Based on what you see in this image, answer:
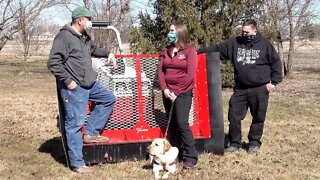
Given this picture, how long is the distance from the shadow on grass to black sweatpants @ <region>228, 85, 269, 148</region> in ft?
8.18

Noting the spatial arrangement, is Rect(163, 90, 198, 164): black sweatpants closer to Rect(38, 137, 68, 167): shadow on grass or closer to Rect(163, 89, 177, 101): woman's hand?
Rect(163, 89, 177, 101): woman's hand

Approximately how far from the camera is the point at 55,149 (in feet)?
24.8

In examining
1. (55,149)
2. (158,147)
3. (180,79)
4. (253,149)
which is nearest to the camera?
(158,147)

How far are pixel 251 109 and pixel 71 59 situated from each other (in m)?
2.82

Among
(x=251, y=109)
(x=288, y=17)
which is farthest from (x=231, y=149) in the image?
(x=288, y=17)

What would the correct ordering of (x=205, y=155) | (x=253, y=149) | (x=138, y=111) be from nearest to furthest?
(x=138, y=111)
(x=205, y=155)
(x=253, y=149)

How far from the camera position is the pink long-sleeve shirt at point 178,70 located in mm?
5949

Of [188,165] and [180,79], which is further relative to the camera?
[188,165]

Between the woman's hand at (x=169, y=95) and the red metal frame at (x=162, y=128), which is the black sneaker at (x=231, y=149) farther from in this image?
the woman's hand at (x=169, y=95)

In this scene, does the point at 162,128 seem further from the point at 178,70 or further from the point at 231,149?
the point at 231,149

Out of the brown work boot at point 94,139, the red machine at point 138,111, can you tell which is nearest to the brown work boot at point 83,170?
the red machine at point 138,111

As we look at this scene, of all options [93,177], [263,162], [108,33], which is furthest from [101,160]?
[108,33]

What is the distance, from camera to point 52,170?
628cm

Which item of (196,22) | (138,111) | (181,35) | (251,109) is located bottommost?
(251,109)
